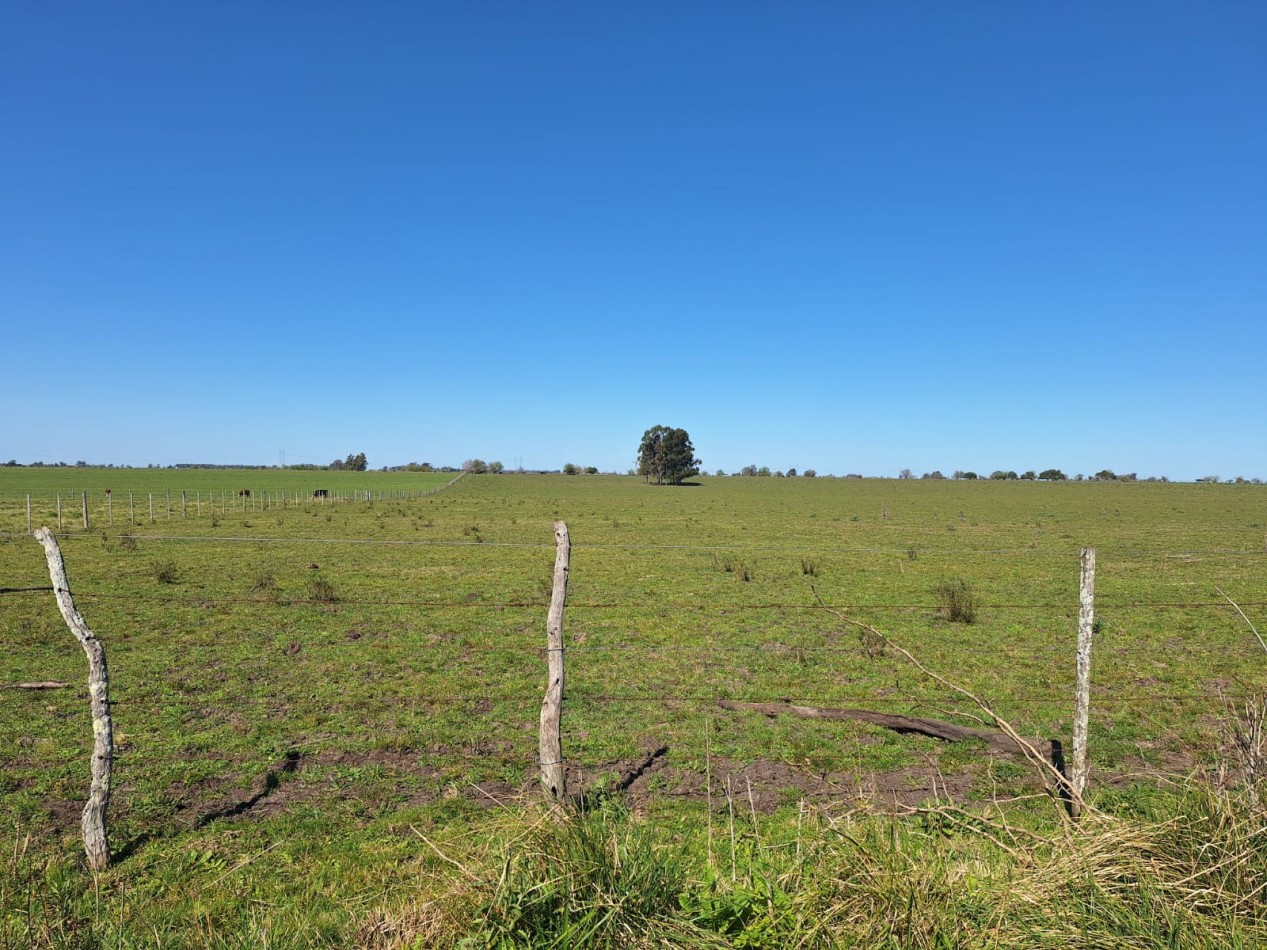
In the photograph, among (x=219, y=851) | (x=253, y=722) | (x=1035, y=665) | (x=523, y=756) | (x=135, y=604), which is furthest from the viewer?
(x=135, y=604)

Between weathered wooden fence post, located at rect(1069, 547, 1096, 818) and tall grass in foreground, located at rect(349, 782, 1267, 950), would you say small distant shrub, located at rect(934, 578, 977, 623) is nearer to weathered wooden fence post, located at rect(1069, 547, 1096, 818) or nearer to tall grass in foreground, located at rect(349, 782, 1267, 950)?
weathered wooden fence post, located at rect(1069, 547, 1096, 818)

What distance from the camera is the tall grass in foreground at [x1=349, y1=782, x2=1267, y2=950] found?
317cm

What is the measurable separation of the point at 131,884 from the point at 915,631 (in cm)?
1133

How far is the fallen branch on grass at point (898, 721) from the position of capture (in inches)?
299

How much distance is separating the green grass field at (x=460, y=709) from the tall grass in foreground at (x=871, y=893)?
0.54 ft

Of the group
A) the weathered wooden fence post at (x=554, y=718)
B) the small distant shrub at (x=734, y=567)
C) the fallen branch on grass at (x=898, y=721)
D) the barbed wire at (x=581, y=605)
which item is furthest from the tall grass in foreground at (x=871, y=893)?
the small distant shrub at (x=734, y=567)

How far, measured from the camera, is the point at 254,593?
50.6 ft

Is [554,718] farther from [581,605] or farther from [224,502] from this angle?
[224,502]

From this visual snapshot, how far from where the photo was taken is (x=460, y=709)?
8539 millimetres

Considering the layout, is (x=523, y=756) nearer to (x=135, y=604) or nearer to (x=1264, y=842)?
(x=1264, y=842)

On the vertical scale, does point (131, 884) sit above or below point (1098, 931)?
below

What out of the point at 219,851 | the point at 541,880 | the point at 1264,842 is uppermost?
the point at 1264,842

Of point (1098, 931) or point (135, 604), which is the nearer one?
point (1098, 931)

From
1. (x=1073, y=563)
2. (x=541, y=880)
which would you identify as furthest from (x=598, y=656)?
(x=1073, y=563)
